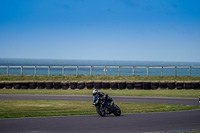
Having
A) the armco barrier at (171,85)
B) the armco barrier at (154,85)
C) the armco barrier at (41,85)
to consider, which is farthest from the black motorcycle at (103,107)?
the armco barrier at (41,85)

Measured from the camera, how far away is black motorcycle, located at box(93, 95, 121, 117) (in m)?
15.3

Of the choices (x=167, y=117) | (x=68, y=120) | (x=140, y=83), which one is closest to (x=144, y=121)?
(x=167, y=117)

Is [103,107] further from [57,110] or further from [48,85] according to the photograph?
[48,85]

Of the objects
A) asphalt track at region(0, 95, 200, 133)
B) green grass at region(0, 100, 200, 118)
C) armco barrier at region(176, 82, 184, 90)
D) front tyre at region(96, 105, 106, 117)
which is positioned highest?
armco barrier at region(176, 82, 184, 90)

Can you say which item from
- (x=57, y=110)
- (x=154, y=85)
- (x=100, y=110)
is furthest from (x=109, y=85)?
(x=100, y=110)

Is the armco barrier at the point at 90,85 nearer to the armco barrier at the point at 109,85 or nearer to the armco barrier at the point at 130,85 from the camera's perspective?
the armco barrier at the point at 109,85

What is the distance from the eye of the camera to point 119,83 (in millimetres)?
33688

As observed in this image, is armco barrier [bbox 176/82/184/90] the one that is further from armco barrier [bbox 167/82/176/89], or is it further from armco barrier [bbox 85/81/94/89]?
armco barrier [bbox 85/81/94/89]

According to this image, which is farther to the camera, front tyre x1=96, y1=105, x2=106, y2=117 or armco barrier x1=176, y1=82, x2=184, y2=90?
armco barrier x1=176, y1=82, x2=184, y2=90

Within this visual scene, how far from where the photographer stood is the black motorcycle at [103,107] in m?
15.3

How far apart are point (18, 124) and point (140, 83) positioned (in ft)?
70.8

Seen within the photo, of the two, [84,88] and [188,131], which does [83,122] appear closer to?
[188,131]

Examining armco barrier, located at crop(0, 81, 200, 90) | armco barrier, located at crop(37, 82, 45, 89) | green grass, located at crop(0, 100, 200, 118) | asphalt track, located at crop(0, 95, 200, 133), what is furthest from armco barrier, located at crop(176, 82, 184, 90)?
asphalt track, located at crop(0, 95, 200, 133)

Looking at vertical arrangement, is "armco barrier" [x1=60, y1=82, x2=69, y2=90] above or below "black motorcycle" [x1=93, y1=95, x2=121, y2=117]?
above
